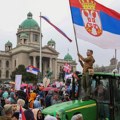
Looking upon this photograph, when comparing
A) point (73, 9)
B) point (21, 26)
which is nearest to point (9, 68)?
point (21, 26)

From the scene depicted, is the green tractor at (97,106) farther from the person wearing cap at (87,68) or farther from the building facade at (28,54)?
the building facade at (28,54)

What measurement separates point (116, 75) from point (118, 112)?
2.80ft

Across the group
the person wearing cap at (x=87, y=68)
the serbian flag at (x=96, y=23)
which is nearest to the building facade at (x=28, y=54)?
the serbian flag at (x=96, y=23)

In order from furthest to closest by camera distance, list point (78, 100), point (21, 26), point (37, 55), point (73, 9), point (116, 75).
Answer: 1. point (21, 26)
2. point (37, 55)
3. point (73, 9)
4. point (78, 100)
5. point (116, 75)

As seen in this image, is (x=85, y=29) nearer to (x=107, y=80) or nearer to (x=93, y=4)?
(x=93, y=4)

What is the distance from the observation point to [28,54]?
112 m

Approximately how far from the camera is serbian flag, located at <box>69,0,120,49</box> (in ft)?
31.1

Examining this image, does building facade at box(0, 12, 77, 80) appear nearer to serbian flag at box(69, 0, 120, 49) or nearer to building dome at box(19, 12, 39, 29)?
building dome at box(19, 12, 39, 29)

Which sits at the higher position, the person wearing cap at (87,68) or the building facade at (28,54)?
the building facade at (28,54)

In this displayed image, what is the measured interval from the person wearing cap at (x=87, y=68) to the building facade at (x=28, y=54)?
9961 centimetres

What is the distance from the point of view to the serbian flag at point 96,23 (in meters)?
9.47

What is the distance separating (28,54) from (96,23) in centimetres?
10253

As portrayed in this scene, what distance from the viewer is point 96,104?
8.60m

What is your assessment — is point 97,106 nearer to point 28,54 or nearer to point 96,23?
point 96,23
